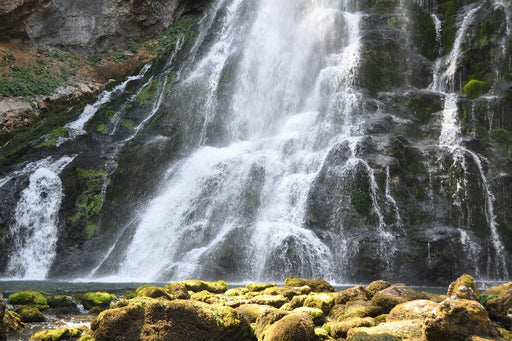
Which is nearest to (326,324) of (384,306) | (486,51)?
(384,306)

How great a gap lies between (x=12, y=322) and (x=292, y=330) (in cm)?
479

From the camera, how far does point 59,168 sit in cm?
2075

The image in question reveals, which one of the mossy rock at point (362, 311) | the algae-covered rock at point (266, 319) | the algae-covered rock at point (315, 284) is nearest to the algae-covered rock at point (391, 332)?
the mossy rock at point (362, 311)

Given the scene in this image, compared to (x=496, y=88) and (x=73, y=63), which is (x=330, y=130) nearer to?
(x=496, y=88)

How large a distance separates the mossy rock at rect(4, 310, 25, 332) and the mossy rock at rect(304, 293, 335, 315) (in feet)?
16.5

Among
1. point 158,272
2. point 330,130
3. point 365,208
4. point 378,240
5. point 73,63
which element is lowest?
point 158,272

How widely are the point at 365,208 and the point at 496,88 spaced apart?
911cm

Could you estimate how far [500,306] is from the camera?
7738 millimetres

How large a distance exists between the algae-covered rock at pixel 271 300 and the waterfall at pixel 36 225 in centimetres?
1114

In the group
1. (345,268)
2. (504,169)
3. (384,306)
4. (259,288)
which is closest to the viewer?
(384,306)

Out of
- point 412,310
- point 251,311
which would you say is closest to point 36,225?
point 251,311

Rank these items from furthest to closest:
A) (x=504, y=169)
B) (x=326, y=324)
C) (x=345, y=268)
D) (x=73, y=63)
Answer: (x=73, y=63)
(x=504, y=169)
(x=345, y=268)
(x=326, y=324)

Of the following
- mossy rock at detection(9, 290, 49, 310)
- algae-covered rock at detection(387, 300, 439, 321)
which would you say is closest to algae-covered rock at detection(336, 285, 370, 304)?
algae-covered rock at detection(387, 300, 439, 321)

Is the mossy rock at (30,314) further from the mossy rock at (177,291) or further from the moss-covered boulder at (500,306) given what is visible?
the moss-covered boulder at (500,306)
